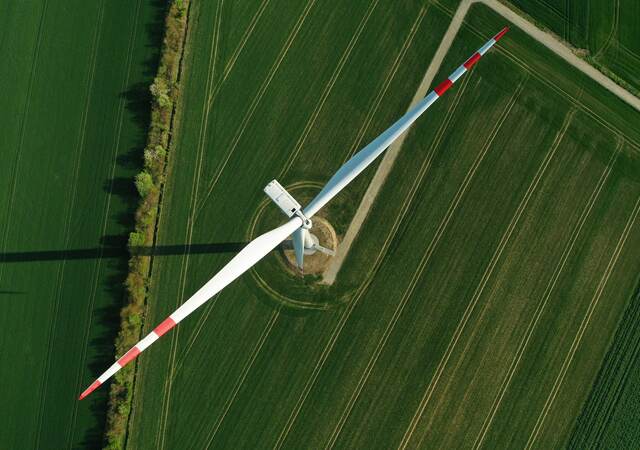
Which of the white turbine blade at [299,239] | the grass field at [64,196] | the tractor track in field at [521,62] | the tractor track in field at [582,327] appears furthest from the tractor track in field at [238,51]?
the tractor track in field at [582,327]

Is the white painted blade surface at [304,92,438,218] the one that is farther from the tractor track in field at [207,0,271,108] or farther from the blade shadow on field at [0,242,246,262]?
the tractor track in field at [207,0,271,108]

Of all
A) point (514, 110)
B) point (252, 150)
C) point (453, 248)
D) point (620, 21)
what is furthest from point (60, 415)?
point (620, 21)

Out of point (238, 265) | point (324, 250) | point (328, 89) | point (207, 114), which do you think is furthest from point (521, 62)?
point (238, 265)

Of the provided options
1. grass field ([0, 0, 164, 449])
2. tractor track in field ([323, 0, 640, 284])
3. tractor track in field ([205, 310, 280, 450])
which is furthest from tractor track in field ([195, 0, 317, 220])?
tractor track in field ([323, 0, 640, 284])

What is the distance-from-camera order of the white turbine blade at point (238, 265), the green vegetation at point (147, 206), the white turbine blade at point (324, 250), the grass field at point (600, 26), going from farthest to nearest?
the grass field at point (600, 26)
the green vegetation at point (147, 206)
the white turbine blade at point (324, 250)
the white turbine blade at point (238, 265)

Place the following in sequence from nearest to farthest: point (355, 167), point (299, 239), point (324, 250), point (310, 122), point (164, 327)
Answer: point (164, 327) → point (355, 167) → point (299, 239) → point (324, 250) → point (310, 122)

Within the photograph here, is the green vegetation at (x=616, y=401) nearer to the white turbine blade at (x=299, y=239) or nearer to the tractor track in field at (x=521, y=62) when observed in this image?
the tractor track in field at (x=521, y=62)

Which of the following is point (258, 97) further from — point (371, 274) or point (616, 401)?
point (616, 401)
